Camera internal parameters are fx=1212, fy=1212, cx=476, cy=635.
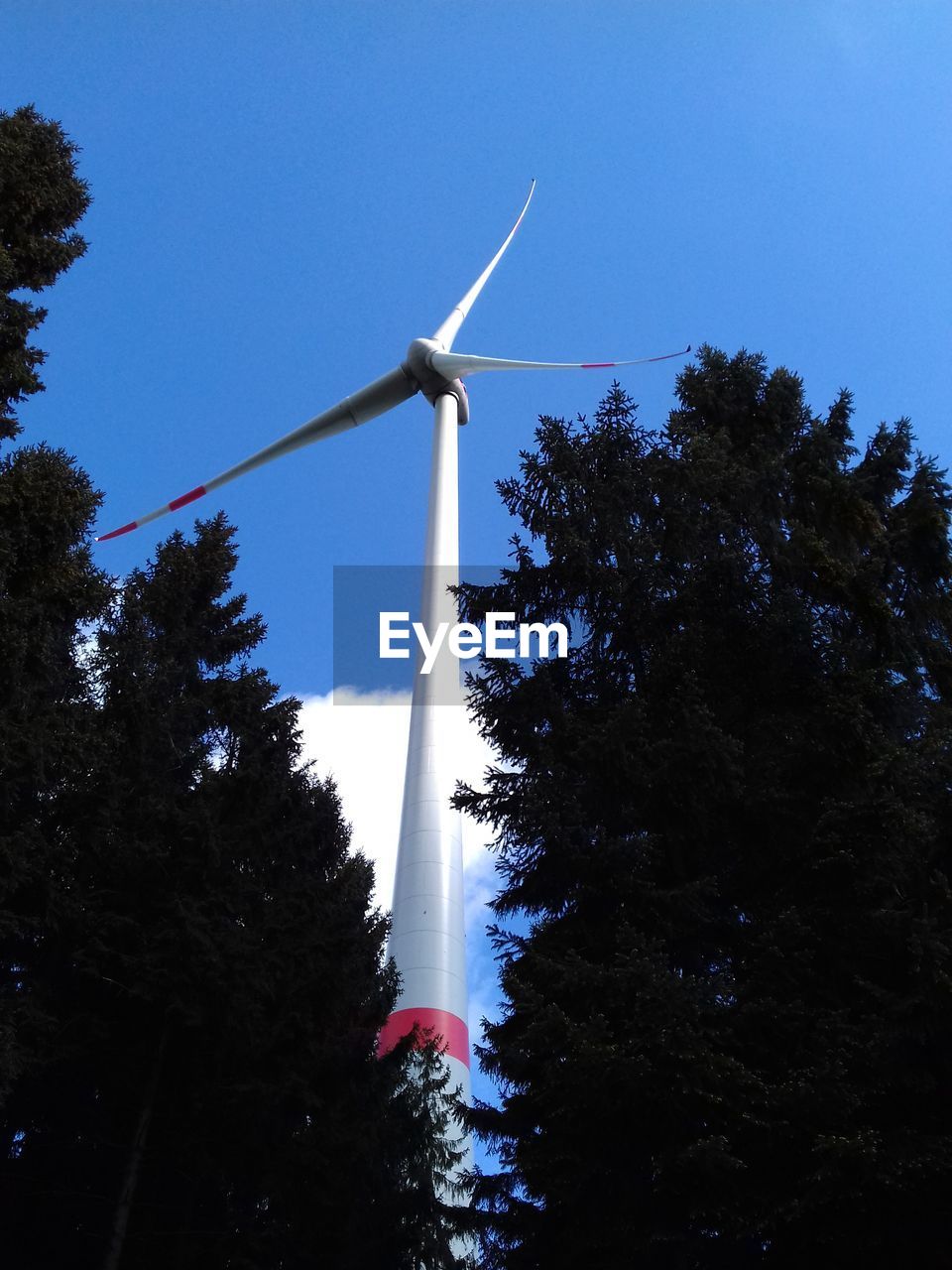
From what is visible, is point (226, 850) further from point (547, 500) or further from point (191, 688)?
point (547, 500)

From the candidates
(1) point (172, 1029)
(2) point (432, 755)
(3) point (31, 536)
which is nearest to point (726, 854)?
(3) point (31, 536)

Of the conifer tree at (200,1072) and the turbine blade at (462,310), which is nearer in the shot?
the conifer tree at (200,1072)

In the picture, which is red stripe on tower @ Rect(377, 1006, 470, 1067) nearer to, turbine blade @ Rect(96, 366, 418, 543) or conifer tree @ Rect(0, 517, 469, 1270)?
conifer tree @ Rect(0, 517, 469, 1270)

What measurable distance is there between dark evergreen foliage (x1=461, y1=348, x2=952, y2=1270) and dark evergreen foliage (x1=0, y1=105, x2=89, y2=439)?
18.5 ft

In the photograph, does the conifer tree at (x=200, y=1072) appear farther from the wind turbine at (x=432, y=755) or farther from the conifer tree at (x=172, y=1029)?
the wind turbine at (x=432, y=755)

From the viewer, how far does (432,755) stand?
28.3 meters

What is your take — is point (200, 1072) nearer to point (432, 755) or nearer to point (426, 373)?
point (432, 755)

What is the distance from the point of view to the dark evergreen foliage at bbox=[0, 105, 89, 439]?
12781 mm

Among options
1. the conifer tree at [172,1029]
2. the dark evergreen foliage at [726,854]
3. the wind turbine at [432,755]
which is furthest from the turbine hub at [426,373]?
the dark evergreen foliage at [726,854]

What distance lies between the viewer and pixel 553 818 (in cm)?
1122

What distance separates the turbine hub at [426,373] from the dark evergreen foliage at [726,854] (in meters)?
25.0

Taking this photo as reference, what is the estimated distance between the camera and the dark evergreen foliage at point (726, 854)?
9328mm

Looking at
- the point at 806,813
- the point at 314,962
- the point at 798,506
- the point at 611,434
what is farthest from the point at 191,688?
the point at 806,813

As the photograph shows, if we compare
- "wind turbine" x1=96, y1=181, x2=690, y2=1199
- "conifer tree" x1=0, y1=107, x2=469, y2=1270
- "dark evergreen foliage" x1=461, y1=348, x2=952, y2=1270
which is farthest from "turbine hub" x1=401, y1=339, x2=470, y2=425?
"dark evergreen foliage" x1=461, y1=348, x2=952, y2=1270
